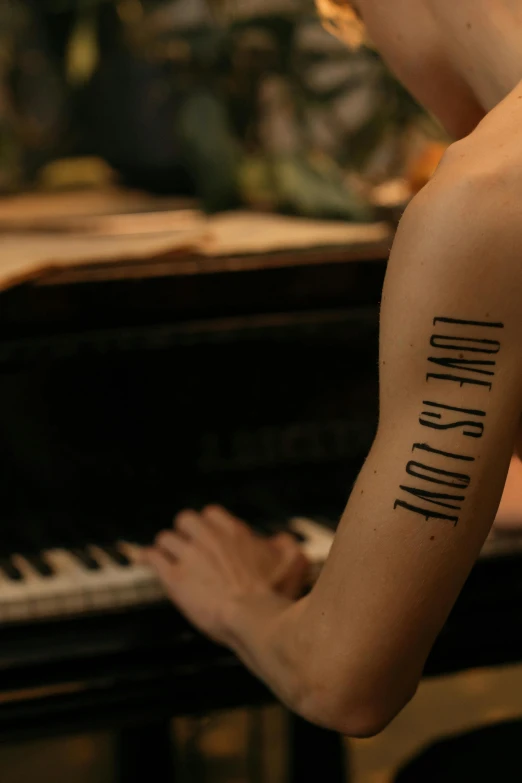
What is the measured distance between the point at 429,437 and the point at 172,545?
1.66 ft

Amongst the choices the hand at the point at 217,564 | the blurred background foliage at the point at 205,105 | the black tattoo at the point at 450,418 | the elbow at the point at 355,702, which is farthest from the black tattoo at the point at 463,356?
the blurred background foliage at the point at 205,105

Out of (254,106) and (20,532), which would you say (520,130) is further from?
(254,106)

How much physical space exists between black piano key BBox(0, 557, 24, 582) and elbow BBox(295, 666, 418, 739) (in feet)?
1.48

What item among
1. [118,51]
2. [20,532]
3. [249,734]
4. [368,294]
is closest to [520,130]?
[368,294]

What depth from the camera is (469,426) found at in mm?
649

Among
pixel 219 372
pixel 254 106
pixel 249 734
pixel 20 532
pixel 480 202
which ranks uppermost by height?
pixel 480 202

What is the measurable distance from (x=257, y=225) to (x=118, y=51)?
0.70m

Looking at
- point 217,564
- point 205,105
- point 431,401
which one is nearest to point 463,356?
point 431,401

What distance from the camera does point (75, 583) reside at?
105cm

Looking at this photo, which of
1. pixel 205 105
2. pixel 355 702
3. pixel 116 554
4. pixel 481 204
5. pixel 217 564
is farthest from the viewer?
pixel 205 105

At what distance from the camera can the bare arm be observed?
61 cm

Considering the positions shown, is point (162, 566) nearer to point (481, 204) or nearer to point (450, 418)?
point (450, 418)

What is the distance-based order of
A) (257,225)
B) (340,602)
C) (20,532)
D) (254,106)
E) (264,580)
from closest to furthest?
1. (340,602)
2. (264,580)
3. (20,532)
4. (257,225)
5. (254,106)

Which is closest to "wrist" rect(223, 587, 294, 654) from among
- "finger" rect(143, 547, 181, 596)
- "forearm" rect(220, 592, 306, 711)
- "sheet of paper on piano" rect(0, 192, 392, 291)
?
"forearm" rect(220, 592, 306, 711)
